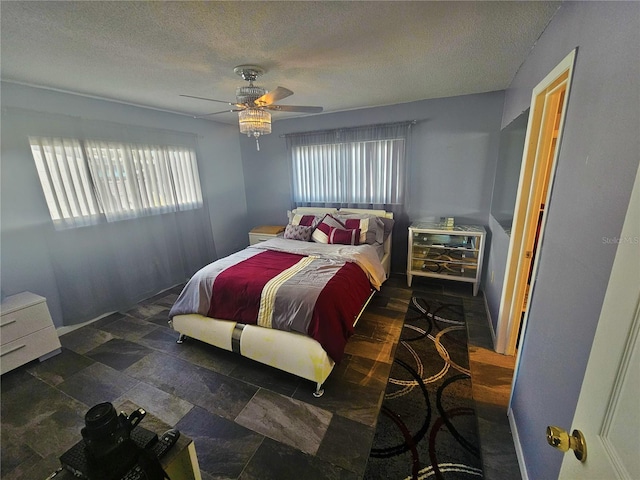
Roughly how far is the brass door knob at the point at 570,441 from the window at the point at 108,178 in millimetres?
3682

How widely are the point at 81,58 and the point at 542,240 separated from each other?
10.2 ft

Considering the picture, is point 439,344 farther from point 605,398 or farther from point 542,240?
point 605,398

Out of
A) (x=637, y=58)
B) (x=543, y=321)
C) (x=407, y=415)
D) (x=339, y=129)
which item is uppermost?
(x=339, y=129)

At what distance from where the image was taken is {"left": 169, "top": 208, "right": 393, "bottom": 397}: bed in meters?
1.84

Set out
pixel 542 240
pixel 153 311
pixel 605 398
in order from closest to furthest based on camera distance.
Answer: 1. pixel 605 398
2. pixel 542 240
3. pixel 153 311

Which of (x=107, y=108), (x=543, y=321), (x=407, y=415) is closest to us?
(x=543, y=321)

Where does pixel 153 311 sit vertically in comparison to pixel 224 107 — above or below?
below

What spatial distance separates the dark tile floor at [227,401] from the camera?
1.42m

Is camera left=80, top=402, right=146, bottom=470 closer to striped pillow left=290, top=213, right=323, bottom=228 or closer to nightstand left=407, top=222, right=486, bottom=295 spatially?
striped pillow left=290, top=213, right=323, bottom=228

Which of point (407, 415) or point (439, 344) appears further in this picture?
point (439, 344)

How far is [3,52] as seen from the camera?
5.48 feet

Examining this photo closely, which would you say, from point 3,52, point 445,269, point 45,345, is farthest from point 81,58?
point 445,269

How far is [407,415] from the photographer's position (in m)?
1.66

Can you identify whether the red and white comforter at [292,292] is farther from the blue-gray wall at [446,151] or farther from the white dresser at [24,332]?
the blue-gray wall at [446,151]
